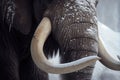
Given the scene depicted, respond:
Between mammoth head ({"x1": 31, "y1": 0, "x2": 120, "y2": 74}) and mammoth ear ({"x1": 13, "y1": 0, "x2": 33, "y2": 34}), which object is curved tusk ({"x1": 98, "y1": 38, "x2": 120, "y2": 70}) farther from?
mammoth ear ({"x1": 13, "y1": 0, "x2": 33, "y2": 34})

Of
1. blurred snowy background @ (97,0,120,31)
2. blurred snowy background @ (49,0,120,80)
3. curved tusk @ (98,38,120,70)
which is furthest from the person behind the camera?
blurred snowy background @ (97,0,120,31)

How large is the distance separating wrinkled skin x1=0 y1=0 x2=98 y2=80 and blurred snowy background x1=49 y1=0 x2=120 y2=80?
1282 millimetres

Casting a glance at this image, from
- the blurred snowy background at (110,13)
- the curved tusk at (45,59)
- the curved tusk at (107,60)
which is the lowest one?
the blurred snowy background at (110,13)

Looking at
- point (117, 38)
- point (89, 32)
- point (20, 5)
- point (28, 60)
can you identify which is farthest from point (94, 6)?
point (117, 38)

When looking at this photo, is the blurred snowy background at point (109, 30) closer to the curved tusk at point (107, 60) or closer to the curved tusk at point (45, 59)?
the curved tusk at point (107, 60)

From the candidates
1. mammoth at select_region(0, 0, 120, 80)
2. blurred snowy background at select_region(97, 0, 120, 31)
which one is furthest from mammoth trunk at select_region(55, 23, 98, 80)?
blurred snowy background at select_region(97, 0, 120, 31)

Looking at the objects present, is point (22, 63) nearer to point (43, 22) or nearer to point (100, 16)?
point (43, 22)

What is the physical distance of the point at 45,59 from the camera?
1.89m

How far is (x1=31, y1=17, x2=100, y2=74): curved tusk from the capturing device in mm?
1807

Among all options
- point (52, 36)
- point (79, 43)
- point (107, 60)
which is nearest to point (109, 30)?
point (107, 60)

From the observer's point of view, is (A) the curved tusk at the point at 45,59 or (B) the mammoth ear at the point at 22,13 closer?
(A) the curved tusk at the point at 45,59

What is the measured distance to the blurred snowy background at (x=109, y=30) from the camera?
375cm

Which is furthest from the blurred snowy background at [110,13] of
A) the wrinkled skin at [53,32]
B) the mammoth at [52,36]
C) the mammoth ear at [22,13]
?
the mammoth ear at [22,13]

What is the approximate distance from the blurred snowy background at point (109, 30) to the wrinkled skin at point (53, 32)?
1.28 m
